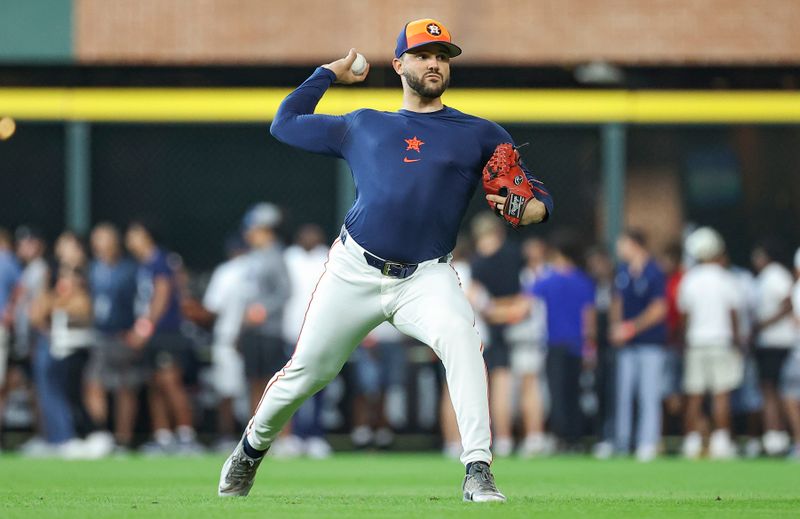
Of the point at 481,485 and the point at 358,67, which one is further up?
the point at 358,67

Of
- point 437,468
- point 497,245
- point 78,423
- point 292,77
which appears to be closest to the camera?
point 437,468

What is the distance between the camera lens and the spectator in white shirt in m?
17.5

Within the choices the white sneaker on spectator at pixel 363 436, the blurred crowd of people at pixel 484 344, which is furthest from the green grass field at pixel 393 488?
the blurred crowd of people at pixel 484 344

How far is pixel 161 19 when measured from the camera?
63.0 ft

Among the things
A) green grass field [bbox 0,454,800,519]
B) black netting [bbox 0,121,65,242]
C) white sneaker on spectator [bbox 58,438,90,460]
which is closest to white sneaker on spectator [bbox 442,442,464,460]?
green grass field [bbox 0,454,800,519]

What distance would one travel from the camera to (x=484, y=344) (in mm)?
17047

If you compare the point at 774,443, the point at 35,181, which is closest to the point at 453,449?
the point at 774,443

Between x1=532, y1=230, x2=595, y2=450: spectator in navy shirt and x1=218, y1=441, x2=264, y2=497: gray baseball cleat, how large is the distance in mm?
8247

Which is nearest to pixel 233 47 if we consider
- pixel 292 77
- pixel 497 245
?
pixel 292 77

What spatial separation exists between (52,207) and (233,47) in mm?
2918

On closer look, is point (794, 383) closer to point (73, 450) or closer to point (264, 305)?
point (264, 305)

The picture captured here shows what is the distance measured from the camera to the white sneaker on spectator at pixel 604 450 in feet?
56.3

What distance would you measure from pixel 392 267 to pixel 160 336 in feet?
31.5

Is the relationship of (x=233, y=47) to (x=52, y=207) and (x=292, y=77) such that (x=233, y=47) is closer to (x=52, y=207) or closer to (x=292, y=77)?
(x=292, y=77)
